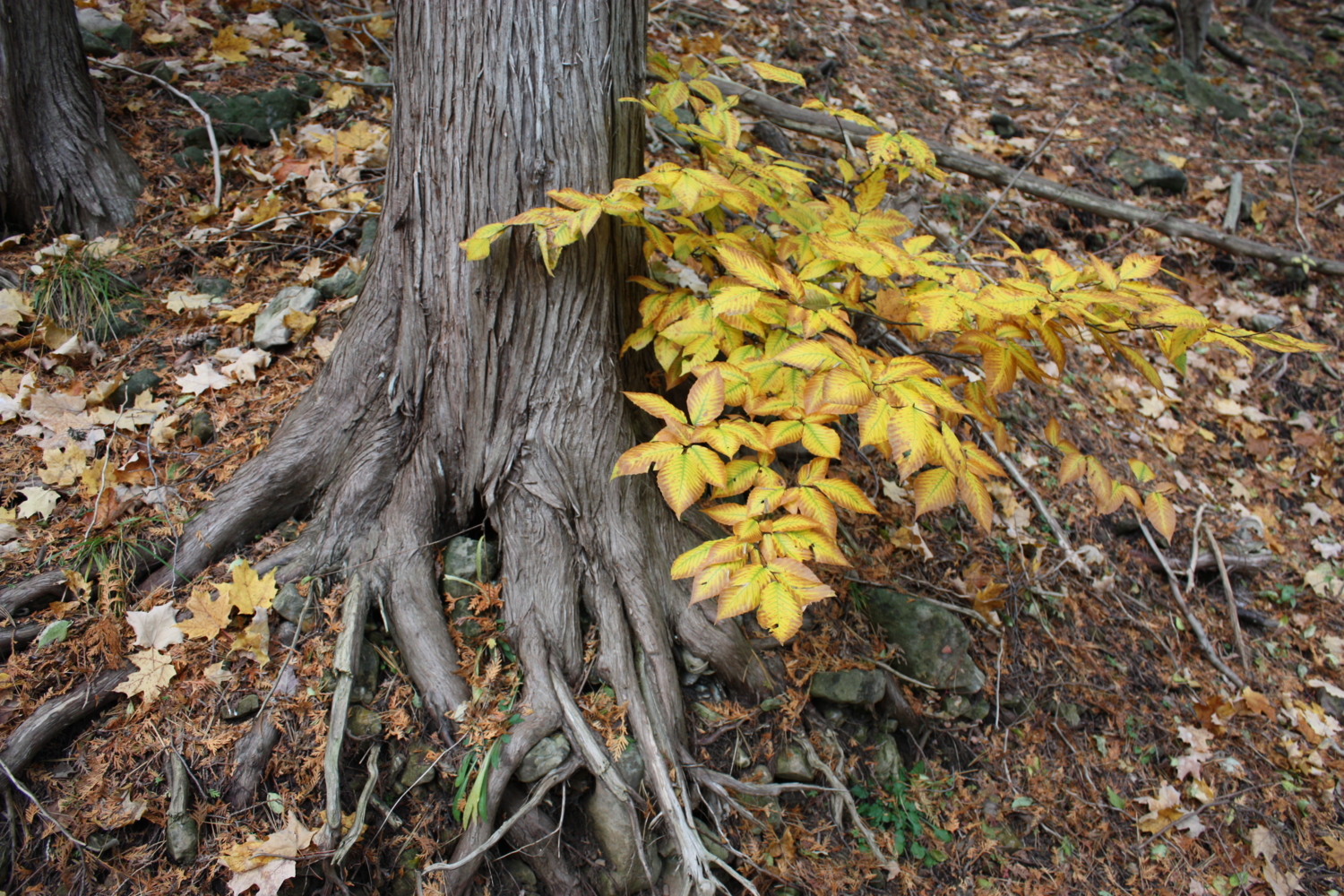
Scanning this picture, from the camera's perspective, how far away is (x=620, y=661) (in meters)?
2.33

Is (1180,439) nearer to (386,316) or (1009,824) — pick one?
(1009,824)

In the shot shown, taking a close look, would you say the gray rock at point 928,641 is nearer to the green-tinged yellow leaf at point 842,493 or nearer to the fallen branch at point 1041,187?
the green-tinged yellow leaf at point 842,493

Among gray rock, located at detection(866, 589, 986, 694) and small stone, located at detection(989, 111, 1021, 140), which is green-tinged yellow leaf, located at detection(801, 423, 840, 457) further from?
small stone, located at detection(989, 111, 1021, 140)

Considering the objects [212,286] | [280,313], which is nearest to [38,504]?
[280,313]

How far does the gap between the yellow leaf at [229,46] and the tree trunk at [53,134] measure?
0.95m

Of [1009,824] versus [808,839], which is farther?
[1009,824]

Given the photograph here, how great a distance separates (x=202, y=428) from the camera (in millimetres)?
2625

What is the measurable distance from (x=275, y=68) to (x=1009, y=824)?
540 centimetres

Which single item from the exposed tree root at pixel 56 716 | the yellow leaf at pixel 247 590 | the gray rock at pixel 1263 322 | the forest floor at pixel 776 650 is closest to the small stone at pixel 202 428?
the forest floor at pixel 776 650

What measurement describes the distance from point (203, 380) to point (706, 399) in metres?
2.14

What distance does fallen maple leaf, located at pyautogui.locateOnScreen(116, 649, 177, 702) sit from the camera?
80.4 inches

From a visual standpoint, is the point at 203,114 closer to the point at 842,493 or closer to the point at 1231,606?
the point at 842,493

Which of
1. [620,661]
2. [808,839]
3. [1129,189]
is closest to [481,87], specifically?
[620,661]

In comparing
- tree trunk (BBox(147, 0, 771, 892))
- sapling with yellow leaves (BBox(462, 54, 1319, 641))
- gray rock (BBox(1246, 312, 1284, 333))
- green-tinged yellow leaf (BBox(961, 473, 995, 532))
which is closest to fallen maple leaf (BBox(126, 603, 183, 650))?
tree trunk (BBox(147, 0, 771, 892))
